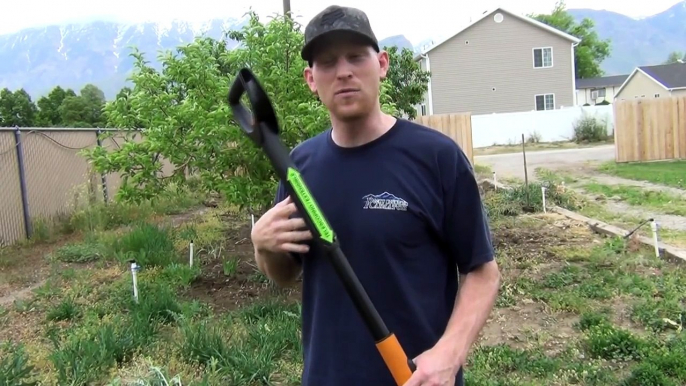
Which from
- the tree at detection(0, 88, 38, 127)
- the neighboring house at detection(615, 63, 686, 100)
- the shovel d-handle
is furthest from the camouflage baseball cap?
the neighboring house at detection(615, 63, 686, 100)

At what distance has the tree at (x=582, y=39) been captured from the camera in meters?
67.8

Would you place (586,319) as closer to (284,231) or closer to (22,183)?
(284,231)

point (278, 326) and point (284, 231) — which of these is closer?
point (284, 231)

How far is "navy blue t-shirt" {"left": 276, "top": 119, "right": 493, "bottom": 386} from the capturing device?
163cm

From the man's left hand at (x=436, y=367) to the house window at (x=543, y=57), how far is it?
37461 mm

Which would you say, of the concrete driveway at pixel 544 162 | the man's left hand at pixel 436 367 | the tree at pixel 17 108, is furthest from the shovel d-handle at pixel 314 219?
the tree at pixel 17 108

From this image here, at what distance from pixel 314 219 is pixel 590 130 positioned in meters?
31.3

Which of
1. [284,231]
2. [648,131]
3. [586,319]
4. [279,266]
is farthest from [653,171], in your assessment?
[284,231]

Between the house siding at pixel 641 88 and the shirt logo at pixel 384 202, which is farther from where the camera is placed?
the house siding at pixel 641 88

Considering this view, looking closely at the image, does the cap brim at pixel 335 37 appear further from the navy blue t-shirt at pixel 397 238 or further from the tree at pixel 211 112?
the tree at pixel 211 112

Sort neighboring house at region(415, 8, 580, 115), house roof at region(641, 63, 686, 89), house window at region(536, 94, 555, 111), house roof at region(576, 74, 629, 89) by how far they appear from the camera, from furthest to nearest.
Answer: house roof at region(576, 74, 629, 89)
house roof at region(641, 63, 686, 89)
house window at region(536, 94, 555, 111)
neighboring house at region(415, 8, 580, 115)

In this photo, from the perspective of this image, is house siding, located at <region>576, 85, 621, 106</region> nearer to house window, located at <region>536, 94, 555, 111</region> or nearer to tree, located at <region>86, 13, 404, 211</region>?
house window, located at <region>536, 94, 555, 111</region>

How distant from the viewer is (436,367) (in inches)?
58.9

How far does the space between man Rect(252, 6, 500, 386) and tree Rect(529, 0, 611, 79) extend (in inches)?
2767
